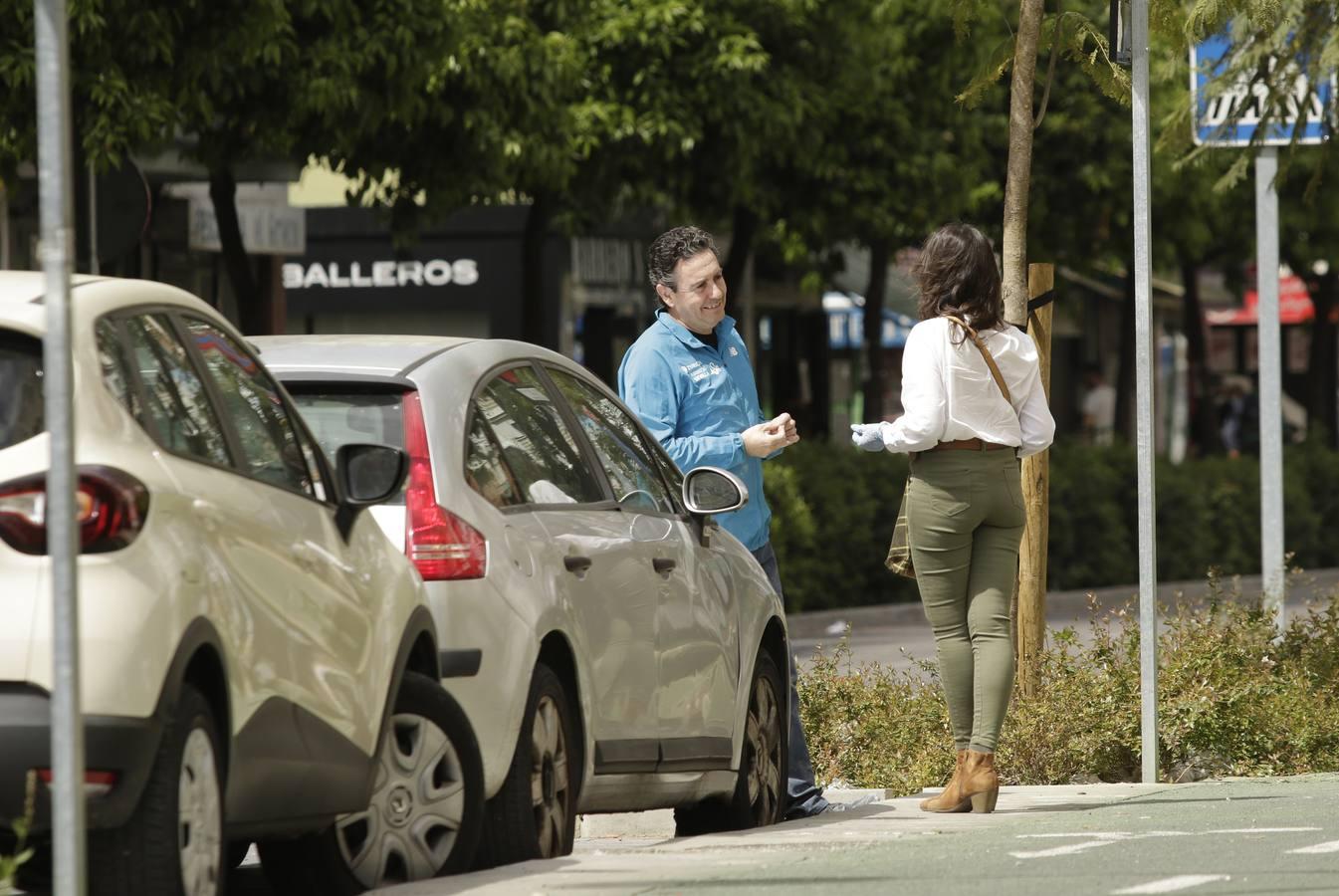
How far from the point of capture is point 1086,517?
24031 mm

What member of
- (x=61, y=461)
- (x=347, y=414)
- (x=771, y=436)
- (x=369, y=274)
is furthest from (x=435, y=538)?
(x=369, y=274)

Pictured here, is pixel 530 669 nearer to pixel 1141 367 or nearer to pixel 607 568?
pixel 607 568

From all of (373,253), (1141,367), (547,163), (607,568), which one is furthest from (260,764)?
(373,253)

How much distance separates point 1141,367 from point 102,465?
4.93m

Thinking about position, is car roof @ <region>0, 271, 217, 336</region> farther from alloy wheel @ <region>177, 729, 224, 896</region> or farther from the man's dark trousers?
the man's dark trousers

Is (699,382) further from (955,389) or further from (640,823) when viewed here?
(640,823)

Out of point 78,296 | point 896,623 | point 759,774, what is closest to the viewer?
point 78,296

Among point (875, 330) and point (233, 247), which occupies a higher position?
point (233, 247)

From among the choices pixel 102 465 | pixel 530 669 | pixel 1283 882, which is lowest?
pixel 1283 882

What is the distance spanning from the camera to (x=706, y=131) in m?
21.8

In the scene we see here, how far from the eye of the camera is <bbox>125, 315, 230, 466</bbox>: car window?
5477mm

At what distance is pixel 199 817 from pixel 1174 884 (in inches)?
89.7

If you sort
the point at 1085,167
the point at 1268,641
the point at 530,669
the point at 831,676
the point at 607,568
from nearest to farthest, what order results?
the point at 530,669
the point at 607,568
the point at 831,676
the point at 1268,641
the point at 1085,167

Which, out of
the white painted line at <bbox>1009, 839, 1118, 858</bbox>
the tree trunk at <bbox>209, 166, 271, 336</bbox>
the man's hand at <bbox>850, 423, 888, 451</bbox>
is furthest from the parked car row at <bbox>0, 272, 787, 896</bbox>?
the tree trunk at <bbox>209, 166, 271, 336</bbox>
